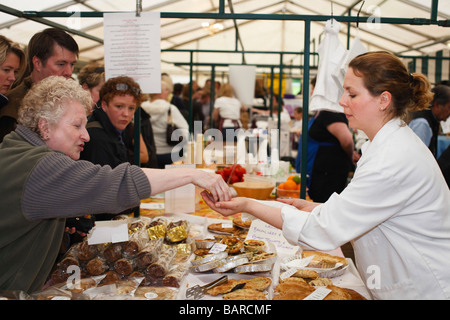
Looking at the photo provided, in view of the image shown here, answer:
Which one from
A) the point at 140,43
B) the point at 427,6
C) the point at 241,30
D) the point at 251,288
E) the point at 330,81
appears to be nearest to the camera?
the point at 251,288

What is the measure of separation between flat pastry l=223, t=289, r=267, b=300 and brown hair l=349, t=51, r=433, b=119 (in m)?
0.82

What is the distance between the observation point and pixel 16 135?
131 cm

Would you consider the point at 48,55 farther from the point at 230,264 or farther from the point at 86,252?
the point at 230,264

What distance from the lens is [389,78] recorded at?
1.39 meters

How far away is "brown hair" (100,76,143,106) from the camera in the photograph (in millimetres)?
2164

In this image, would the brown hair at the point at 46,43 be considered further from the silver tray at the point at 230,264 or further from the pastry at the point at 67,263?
the silver tray at the point at 230,264

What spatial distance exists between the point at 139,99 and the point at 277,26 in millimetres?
12380

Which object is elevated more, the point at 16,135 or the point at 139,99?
the point at 139,99

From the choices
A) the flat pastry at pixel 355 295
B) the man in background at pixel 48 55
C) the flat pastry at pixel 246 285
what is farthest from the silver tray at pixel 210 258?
the man in background at pixel 48 55

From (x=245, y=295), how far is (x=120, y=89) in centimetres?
146

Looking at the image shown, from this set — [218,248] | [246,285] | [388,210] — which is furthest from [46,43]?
[388,210]

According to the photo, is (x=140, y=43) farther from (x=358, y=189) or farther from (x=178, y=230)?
(x=358, y=189)
